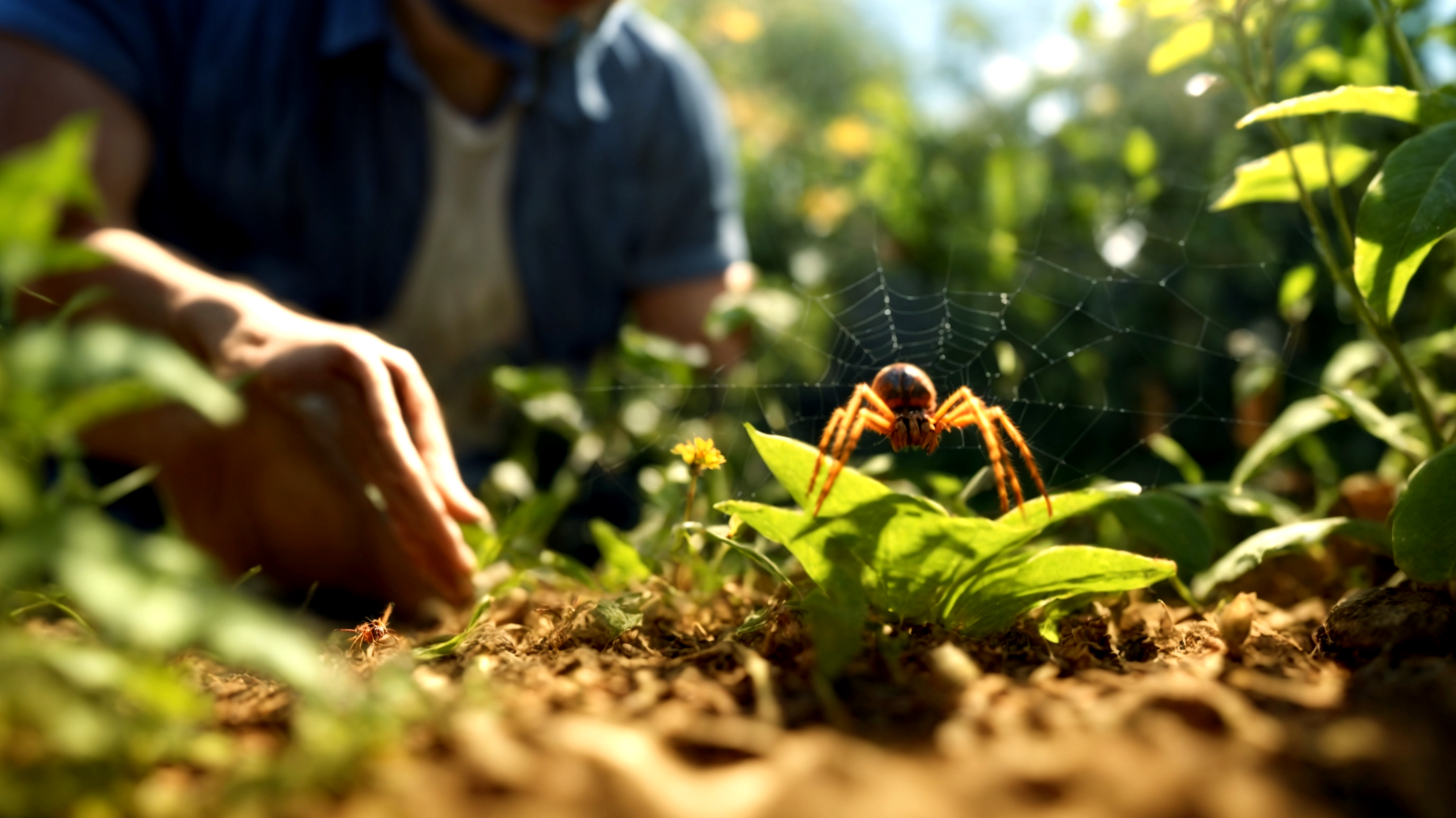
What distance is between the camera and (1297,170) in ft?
5.71

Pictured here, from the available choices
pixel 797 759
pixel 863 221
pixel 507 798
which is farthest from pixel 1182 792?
pixel 863 221

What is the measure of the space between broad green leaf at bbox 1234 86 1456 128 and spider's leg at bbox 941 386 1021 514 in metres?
0.63

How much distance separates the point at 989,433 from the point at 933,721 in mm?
783

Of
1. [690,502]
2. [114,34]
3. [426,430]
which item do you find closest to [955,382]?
[690,502]

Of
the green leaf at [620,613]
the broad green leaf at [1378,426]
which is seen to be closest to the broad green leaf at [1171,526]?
the broad green leaf at [1378,426]

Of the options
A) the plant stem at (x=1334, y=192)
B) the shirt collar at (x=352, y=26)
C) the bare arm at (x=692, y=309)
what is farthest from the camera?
the bare arm at (x=692, y=309)

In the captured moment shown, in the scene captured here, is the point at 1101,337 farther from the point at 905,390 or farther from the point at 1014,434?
the point at 1014,434

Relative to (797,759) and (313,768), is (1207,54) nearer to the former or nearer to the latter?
(797,759)

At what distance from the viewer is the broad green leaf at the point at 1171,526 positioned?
64.6 inches

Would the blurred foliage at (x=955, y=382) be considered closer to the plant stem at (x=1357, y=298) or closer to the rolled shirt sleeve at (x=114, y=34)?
the plant stem at (x=1357, y=298)

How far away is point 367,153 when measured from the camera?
344 centimetres

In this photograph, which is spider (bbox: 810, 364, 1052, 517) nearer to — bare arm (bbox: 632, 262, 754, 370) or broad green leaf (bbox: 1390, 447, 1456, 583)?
broad green leaf (bbox: 1390, 447, 1456, 583)

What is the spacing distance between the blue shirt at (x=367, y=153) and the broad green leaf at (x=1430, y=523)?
267 cm

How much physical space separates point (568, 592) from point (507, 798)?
1.13 meters
